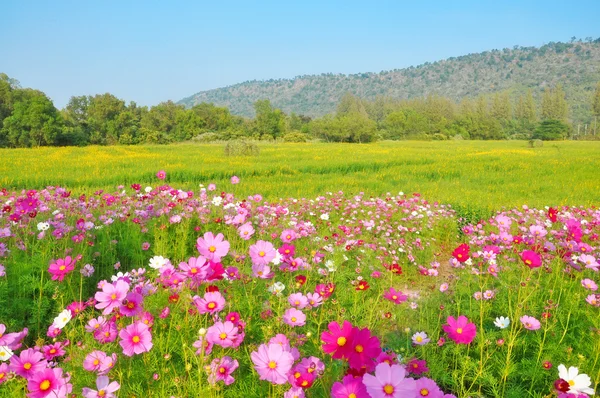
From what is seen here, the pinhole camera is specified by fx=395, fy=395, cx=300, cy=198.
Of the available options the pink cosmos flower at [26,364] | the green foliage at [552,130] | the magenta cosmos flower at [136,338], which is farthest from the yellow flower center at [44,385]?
the green foliage at [552,130]

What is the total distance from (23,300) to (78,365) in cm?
159

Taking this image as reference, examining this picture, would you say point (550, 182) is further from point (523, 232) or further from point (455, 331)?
point (455, 331)

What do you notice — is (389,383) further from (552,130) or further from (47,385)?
(552,130)

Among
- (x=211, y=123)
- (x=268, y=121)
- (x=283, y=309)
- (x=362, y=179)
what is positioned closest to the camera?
(x=283, y=309)

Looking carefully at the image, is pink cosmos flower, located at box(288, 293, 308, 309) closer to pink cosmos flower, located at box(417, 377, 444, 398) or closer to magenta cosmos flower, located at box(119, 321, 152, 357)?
magenta cosmos flower, located at box(119, 321, 152, 357)

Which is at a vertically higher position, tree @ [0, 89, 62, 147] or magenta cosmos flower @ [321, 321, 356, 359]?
tree @ [0, 89, 62, 147]

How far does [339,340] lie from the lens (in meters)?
1.05

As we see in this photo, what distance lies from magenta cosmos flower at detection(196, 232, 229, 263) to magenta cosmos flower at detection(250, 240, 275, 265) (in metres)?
0.16

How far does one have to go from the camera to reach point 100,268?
3906 mm

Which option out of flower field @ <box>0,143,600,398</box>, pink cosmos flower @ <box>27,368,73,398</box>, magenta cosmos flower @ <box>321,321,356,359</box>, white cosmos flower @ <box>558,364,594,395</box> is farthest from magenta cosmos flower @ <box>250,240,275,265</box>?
white cosmos flower @ <box>558,364,594,395</box>

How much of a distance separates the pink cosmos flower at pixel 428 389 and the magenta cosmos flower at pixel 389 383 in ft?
0.26

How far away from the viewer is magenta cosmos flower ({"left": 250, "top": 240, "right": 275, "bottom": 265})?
1684mm

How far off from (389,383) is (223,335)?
0.68 meters

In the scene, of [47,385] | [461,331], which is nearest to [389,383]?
[461,331]
